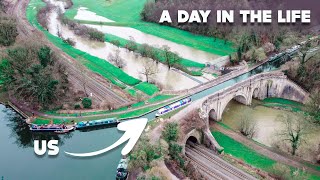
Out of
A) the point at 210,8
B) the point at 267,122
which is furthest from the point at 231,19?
the point at 267,122

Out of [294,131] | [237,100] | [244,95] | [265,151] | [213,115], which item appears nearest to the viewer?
[265,151]

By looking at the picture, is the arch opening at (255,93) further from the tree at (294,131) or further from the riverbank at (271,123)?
the tree at (294,131)

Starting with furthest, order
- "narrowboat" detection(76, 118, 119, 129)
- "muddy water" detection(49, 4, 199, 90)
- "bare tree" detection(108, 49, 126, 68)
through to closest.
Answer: "bare tree" detection(108, 49, 126, 68), "muddy water" detection(49, 4, 199, 90), "narrowboat" detection(76, 118, 119, 129)

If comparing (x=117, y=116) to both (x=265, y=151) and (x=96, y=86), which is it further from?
(x=265, y=151)

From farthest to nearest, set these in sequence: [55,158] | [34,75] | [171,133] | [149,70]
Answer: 1. [149,70]
2. [34,75]
3. [55,158]
4. [171,133]

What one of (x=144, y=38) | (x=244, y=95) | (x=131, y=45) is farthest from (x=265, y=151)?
(x=144, y=38)

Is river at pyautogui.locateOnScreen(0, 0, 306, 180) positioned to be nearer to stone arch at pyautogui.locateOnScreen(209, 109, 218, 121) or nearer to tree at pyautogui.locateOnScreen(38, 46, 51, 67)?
stone arch at pyautogui.locateOnScreen(209, 109, 218, 121)

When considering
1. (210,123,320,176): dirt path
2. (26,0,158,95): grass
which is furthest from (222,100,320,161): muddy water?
(26,0,158,95): grass
